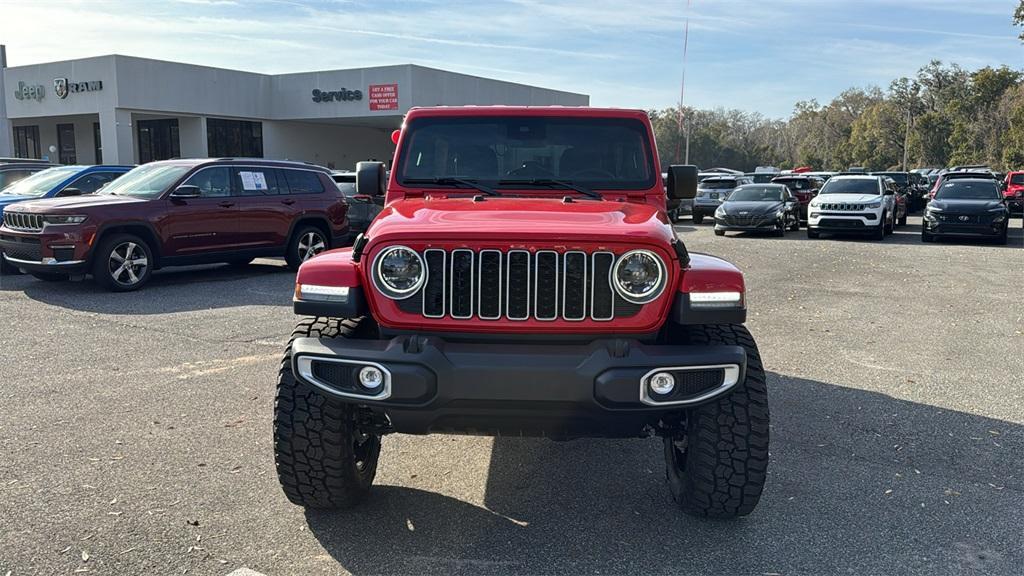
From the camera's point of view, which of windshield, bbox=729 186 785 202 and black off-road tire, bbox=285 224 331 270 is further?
windshield, bbox=729 186 785 202

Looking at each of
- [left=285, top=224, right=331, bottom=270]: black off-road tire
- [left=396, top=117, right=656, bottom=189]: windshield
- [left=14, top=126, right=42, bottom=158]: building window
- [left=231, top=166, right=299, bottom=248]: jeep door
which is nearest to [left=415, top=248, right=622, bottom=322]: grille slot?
[left=396, top=117, right=656, bottom=189]: windshield

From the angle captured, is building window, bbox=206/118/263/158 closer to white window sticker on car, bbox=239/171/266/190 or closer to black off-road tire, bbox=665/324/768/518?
white window sticker on car, bbox=239/171/266/190

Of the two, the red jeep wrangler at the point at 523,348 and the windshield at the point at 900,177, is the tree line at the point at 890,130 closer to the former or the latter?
the windshield at the point at 900,177

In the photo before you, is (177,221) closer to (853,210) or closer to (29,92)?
(853,210)

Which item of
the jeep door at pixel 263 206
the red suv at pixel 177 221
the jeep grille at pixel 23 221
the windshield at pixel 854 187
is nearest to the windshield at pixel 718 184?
the windshield at pixel 854 187

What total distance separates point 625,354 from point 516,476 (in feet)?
4.59

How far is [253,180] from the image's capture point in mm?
11688

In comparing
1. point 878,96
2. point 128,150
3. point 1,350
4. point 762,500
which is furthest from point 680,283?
point 878,96

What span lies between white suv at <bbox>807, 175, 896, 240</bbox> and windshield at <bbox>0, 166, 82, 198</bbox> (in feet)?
→ 51.9

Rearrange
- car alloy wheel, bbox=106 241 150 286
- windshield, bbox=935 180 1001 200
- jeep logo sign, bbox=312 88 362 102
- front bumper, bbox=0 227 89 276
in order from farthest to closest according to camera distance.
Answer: jeep logo sign, bbox=312 88 362 102
windshield, bbox=935 180 1001 200
car alloy wheel, bbox=106 241 150 286
front bumper, bbox=0 227 89 276

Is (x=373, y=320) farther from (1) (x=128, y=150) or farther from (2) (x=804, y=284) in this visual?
(1) (x=128, y=150)

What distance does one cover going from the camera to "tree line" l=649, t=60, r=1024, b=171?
5338 cm

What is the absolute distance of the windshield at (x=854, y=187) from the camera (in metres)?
20.2

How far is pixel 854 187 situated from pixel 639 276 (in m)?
18.9
